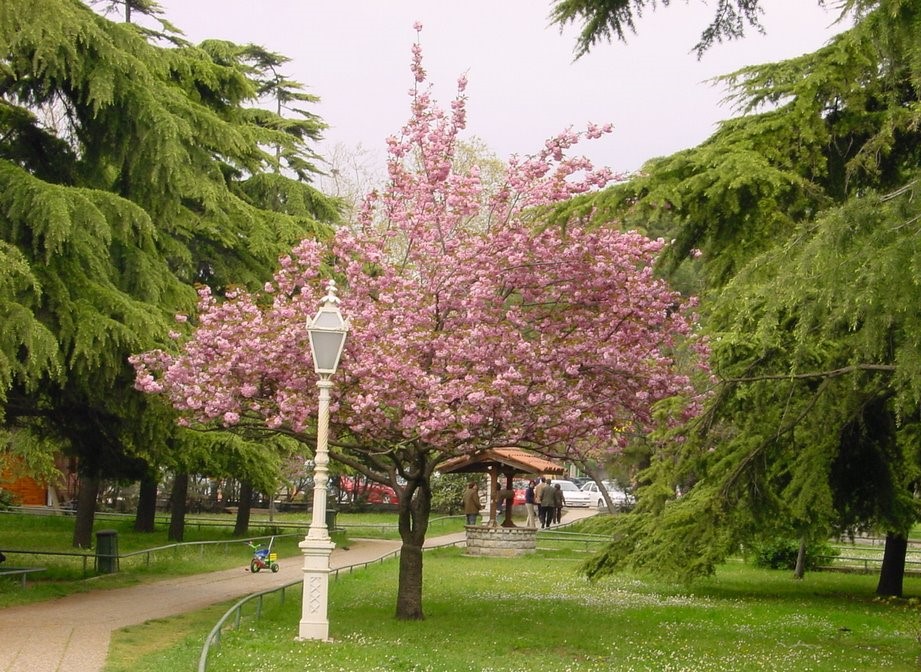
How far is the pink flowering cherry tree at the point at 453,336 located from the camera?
13.7 meters

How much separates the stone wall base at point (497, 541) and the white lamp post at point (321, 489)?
1544 centimetres

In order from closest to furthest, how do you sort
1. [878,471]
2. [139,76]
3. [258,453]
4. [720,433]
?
[878,471]
[720,433]
[139,76]
[258,453]

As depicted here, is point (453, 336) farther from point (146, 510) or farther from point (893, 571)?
point (146, 510)

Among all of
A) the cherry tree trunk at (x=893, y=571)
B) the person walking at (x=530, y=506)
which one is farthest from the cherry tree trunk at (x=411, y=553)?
the person walking at (x=530, y=506)

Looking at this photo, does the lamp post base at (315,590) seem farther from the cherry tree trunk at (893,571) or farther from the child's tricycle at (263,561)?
Answer: the cherry tree trunk at (893,571)

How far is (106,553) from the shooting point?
20.4 meters

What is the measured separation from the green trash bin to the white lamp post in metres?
8.91

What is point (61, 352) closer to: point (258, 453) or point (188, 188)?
point (188, 188)

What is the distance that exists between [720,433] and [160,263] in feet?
30.4

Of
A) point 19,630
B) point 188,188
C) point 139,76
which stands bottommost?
point 19,630

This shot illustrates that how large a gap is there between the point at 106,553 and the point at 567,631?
9828 millimetres

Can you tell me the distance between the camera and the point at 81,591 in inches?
703

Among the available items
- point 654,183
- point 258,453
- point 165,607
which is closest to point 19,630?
point 165,607

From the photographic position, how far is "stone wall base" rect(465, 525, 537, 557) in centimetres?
2784
